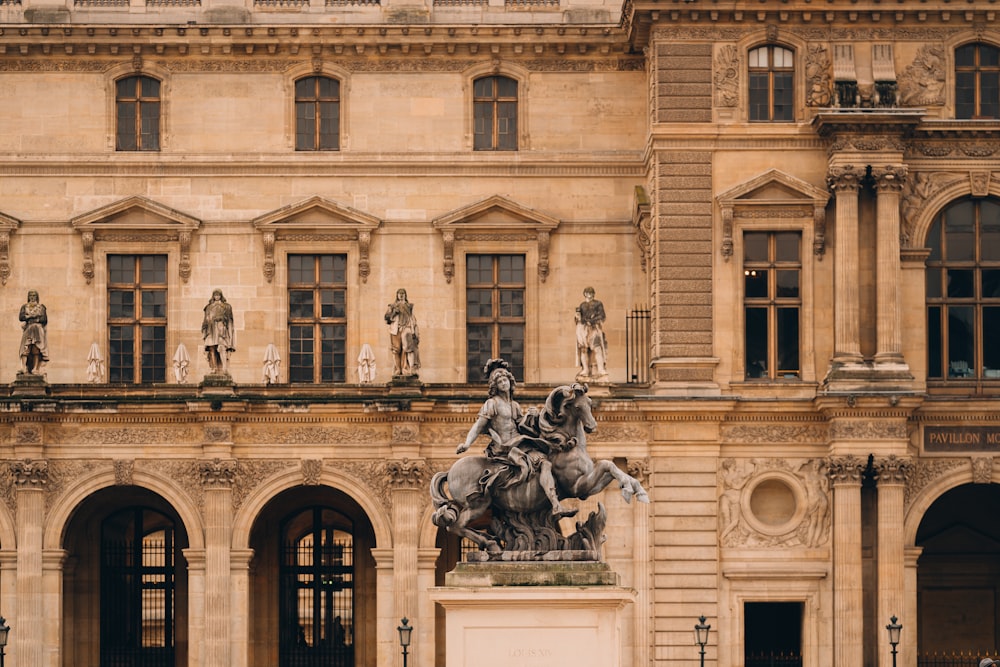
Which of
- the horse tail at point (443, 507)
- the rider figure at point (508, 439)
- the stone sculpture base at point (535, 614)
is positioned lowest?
the stone sculpture base at point (535, 614)

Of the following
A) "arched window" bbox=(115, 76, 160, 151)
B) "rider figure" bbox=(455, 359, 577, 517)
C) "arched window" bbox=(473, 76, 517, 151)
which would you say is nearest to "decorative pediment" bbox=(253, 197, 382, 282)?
"arched window" bbox=(473, 76, 517, 151)

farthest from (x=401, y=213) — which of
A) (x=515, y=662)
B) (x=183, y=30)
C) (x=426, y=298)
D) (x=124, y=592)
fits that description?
(x=515, y=662)

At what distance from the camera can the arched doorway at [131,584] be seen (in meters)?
52.0

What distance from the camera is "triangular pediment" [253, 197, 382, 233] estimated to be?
168ft

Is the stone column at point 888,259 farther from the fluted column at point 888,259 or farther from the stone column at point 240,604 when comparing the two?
the stone column at point 240,604

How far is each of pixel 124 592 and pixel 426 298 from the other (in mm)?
9360

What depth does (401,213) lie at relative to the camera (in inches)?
2031

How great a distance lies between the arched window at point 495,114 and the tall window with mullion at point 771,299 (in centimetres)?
596

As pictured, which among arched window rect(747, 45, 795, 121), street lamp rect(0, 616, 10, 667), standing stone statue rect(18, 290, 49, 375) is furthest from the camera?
arched window rect(747, 45, 795, 121)

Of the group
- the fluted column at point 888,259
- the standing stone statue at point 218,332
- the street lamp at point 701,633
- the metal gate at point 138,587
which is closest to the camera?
the street lamp at point 701,633

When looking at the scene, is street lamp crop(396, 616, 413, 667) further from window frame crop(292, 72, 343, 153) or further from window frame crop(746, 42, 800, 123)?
window frame crop(746, 42, 800, 123)

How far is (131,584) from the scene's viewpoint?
52.8 metres

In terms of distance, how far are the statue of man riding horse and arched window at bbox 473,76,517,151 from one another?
2330cm

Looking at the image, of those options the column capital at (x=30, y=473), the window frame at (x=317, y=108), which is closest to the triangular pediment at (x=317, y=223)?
the window frame at (x=317, y=108)
